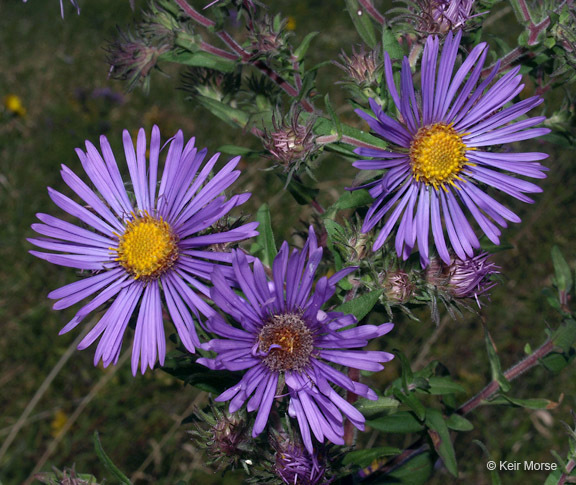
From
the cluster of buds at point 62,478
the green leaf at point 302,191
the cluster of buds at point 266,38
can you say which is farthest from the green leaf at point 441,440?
the cluster of buds at point 266,38

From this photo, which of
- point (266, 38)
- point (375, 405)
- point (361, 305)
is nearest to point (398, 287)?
point (361, 305)

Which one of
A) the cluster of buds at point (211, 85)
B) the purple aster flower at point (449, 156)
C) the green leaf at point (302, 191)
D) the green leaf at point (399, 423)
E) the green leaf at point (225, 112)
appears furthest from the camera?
the cluster of buds at point (211, 85)

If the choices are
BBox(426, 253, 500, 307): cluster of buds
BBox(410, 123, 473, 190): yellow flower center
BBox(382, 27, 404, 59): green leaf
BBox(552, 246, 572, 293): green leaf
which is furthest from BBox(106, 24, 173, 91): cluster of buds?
BBox(552, 246, 572, 293): green leaf

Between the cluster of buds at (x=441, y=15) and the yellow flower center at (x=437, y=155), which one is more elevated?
the cluster of buds at (x=441, y=15)

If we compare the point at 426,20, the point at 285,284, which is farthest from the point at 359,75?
the point at 285,284

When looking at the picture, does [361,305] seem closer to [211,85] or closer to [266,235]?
[266,235]

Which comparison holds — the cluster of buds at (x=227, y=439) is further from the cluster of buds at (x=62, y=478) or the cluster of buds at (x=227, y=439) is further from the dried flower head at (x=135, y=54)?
the dried flower head at (x=135, y=54)
